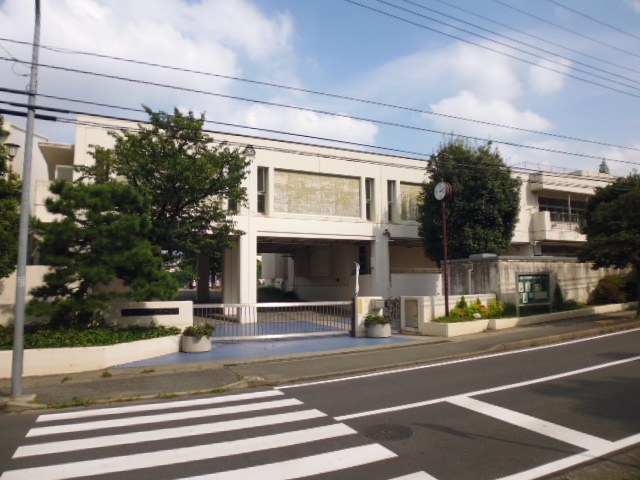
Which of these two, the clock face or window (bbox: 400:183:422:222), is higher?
window (bbox: 400:183:422:222)

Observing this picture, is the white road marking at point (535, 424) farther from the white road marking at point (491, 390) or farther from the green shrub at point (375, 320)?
the green shrub at point (375, 320)

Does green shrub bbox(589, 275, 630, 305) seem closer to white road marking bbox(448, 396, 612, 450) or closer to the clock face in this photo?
the clock face

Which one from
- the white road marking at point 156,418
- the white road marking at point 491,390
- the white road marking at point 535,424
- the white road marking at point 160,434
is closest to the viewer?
the white road marking at point 535,424

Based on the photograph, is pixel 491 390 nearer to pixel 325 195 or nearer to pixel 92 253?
pixel 92 253

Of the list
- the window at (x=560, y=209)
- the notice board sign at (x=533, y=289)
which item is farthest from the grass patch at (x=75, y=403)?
the window at (x=560, y=209)

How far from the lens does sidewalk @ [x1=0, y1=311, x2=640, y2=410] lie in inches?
367

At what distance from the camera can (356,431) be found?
21.0 ft

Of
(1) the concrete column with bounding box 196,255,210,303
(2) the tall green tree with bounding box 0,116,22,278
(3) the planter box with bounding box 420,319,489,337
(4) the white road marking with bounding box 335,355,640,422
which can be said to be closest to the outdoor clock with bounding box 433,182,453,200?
(3) the planter box with bounding box 420,319,489,337

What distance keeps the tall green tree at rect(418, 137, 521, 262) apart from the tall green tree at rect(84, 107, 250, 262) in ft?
37.2

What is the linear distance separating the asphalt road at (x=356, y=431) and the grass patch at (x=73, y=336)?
3.88 metres

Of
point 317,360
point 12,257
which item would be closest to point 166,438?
point 317,360

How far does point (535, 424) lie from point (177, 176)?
12375 mm

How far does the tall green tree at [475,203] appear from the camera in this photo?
2223 centimetres

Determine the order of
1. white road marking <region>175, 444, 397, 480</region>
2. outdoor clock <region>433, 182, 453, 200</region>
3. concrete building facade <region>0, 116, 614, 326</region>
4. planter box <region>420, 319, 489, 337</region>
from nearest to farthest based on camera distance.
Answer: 1. white road marking <region>175, 444, 397, 480</region>
2. planter box <region>420, 319, 489, 337</region>
3. outdoor clock <region>433, 182, 453, 200</region>
4. concrete building facade <region>0, 116, 614, 326</region>
